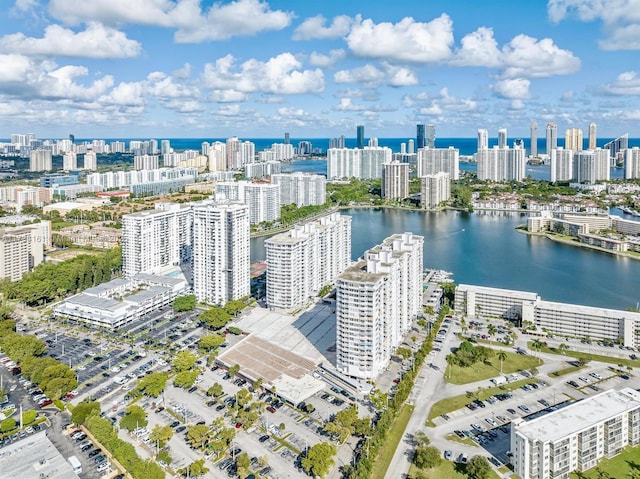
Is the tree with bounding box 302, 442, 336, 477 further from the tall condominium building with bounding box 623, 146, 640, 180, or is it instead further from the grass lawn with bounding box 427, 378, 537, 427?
the tall condominium building with bounding box 623, 146, 640, 180

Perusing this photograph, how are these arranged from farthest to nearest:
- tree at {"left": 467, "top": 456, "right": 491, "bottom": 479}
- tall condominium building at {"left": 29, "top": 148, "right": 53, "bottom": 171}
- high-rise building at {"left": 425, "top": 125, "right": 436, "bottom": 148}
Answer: high-rise building at {"left": 425, "top": 125, "right": 436, "bottom": 148}, tall condominium building at {"left": 29, "top": 148, "right": 53, "bottom": 171}, tree at {"left": 467, "top": 456, "right": 491, "bottom": 479}

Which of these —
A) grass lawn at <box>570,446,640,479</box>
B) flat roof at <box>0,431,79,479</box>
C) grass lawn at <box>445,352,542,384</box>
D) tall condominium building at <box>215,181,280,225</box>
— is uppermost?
tall condominium building at <box>215,181,280,225</box>

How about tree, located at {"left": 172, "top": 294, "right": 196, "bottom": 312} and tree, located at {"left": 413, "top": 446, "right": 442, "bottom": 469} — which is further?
tree, located at {"left": 172, "top": 294, "right": 196, "bottom": 312}

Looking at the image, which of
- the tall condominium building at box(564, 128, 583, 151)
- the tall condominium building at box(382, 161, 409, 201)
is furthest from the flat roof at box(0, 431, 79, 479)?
the tall condominium building at box(564, 128, 583, 151)

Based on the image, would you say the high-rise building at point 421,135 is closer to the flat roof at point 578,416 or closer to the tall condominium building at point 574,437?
the flat roof at point 578,416

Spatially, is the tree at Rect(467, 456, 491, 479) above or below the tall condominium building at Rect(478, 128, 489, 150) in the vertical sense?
below

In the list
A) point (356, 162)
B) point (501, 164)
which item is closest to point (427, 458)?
point (501, 164)

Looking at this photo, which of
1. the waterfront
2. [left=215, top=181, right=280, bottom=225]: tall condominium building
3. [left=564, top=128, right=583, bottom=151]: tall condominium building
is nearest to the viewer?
the waterfront
